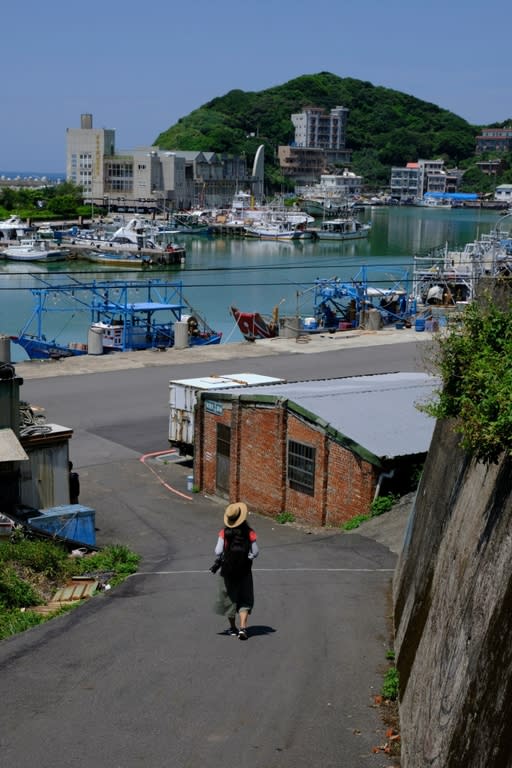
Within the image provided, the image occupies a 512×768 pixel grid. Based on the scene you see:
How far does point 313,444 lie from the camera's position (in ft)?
61.1

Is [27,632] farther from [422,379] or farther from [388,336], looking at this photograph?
[388,336]

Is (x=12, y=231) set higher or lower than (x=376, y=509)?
lower

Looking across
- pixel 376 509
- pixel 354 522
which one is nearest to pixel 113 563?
pixel 354 522

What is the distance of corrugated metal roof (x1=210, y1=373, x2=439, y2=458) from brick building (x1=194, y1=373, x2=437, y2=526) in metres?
0.02

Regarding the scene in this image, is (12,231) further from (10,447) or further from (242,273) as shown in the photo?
(10,447)

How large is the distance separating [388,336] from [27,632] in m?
39.7

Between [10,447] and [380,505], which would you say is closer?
[10,447]

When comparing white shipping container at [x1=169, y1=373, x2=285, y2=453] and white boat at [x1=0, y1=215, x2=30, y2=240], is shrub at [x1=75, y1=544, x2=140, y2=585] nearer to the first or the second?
white shipping container at [x1=169, y1=373, x2=285, y2=453]

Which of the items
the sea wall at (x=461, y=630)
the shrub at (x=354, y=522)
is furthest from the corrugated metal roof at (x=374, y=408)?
the sea wall at (x=461, y=630)

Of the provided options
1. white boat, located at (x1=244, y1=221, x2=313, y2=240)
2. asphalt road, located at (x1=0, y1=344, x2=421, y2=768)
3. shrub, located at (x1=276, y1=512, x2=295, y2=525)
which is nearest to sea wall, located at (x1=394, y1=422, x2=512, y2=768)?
asphalt road, located at (x1=0, y1=344, x2=421, y2=768)

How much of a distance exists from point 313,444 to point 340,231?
141 meters

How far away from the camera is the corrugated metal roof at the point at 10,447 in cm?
1560

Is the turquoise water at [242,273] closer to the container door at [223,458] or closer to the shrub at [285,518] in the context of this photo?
the container door at [223,458]

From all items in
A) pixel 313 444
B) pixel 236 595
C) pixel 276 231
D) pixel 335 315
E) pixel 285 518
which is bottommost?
pixel 335 315
